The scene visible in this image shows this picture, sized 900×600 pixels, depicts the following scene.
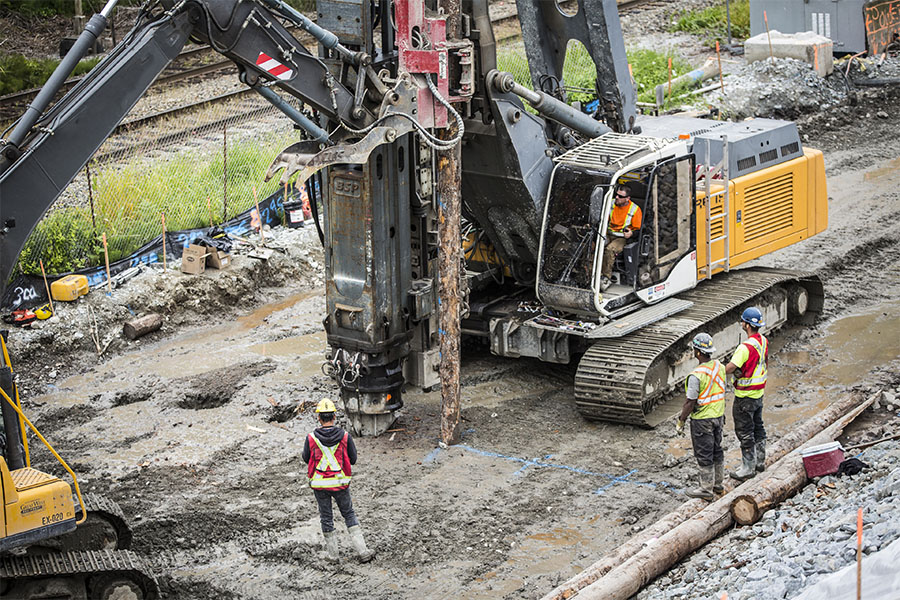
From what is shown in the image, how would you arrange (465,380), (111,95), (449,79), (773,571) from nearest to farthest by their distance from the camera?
(773,571) < (111,95) < (449,79) < (465,380)

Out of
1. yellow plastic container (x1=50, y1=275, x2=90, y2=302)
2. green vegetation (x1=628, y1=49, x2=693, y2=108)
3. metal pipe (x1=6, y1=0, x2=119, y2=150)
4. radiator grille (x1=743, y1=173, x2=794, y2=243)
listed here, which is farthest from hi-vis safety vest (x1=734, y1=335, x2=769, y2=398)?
green vegetation (x1=628, y1=49, x2=693, y2=108)

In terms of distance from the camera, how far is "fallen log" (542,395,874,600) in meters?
8.76

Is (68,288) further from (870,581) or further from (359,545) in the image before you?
(870,581)

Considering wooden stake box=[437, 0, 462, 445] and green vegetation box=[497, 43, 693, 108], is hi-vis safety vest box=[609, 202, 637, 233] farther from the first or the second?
green vegetation box=[497, 43, 693, 108]

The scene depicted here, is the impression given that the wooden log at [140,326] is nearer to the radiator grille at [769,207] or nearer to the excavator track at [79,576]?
the excavator track at [79,576]

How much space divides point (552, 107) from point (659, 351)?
280 cm

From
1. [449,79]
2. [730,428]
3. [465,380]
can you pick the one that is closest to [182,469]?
[465,380]

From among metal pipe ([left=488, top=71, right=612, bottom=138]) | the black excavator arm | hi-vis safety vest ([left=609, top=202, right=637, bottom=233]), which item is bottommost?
hi-vis safety vest ([left=609, top=202, right=637, bottom=233])

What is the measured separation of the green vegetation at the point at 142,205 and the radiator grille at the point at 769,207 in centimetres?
758

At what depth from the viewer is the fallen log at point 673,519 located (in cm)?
876

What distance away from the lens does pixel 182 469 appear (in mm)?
11453

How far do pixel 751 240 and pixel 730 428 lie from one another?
3.07 m

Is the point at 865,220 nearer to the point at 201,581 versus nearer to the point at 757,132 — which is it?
the point at 757,132

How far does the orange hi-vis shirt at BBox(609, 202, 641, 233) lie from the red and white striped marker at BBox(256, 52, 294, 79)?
12.9 ft
